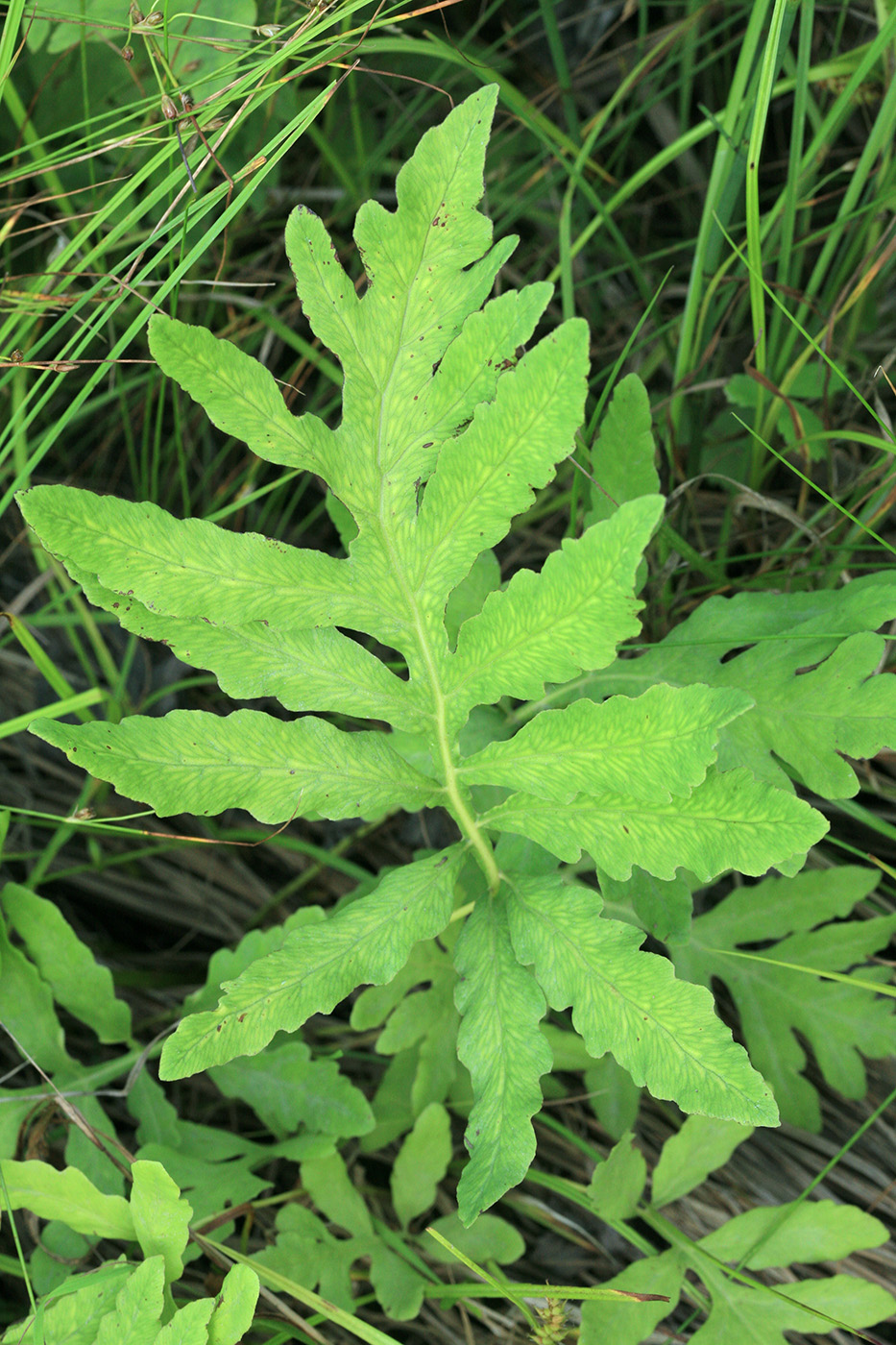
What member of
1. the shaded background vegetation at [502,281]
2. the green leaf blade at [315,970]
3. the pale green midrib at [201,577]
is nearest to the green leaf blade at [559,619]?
the pale green midrib at [201,577]

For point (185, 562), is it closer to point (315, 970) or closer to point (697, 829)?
point (315, 970)

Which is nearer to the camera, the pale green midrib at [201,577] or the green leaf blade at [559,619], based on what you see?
the green leaf blade at [559,619]

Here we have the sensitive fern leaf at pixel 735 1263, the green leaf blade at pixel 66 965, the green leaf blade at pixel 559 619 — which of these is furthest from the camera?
the green leaf blade at pixel 66 965

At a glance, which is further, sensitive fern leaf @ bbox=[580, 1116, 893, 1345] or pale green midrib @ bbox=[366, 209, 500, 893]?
sensitive fern leaf @ bbox=[580, 1116, 893, 1345]

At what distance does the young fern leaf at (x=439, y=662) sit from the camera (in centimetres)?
126

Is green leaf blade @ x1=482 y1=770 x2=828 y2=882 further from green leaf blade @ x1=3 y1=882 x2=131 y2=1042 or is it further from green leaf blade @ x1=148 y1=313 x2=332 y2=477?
green leaf blade @ x1=3 y1=882 x2=131 y2=1042

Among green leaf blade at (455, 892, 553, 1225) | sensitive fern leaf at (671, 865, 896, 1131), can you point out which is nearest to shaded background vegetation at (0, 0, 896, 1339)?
sensitive fern leaf at (671, 865, 896, 1131)

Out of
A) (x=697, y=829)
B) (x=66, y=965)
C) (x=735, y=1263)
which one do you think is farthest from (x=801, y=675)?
(x=66, y=965)


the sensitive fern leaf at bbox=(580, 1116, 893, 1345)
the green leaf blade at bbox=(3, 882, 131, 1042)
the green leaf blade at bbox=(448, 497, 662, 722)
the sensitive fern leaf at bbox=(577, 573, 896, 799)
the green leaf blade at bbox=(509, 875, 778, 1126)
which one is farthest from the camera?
the green leaf blade at bbox=(3, 882, 131, 1042)

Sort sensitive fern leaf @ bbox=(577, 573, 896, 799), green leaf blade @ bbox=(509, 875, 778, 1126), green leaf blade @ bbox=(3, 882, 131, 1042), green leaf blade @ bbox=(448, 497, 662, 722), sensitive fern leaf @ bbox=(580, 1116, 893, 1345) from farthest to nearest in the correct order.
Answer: green leaf blade @ bbox=(3, 882, 131, 1042) < sensitive fern leaf @ bbox=(580, 1116, 893, 1345) < sensitive fern leaf @ bbox=(577, 573, 896, 799) < green leaf blade @ bbox=(509, 875, 778, 1126) < green leaf blade @ bbox=(448, 497, 662, 722)

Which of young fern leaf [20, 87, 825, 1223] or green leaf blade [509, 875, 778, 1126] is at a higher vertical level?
young fern leaf [20, 87, 825, 1223]

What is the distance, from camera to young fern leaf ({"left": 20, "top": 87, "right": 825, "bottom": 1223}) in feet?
4.15

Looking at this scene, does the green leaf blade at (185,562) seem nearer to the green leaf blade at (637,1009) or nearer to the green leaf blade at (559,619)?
the green leaf blade at (559,619)

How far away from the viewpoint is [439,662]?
4.81 feet
